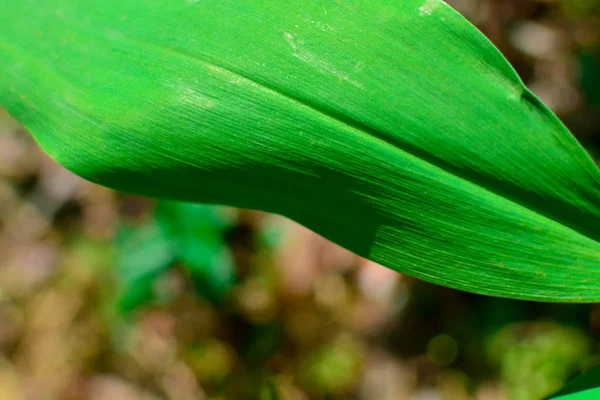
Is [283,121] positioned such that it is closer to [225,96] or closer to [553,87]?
[225,96]

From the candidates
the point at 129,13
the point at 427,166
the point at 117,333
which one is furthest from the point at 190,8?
the point at 117,333

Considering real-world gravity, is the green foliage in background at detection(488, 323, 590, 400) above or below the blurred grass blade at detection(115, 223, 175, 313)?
above

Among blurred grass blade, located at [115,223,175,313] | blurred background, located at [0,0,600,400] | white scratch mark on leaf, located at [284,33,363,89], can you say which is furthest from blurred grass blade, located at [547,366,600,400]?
blurred grass blade, located at [115,223,175,313]

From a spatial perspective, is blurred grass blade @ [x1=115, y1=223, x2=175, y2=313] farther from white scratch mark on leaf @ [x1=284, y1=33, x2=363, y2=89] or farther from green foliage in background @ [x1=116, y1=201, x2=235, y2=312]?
white scratch mark on leaf @ [x1=284, y1=33, x2=363, y2=89]

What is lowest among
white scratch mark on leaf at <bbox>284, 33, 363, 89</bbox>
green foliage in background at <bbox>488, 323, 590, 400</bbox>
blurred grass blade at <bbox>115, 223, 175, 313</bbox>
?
blurred grass blade at <bbox>115, 223, 175, 313</bbox>

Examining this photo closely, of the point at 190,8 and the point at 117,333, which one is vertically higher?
the point at 190,8

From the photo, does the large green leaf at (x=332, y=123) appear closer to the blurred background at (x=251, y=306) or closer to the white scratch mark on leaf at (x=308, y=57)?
→ the white scratch mark on leaf at (x=308, y=57)

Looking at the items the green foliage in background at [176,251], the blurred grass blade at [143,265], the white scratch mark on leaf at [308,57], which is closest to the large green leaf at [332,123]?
the white scratch mark on leaf at [308,57]
